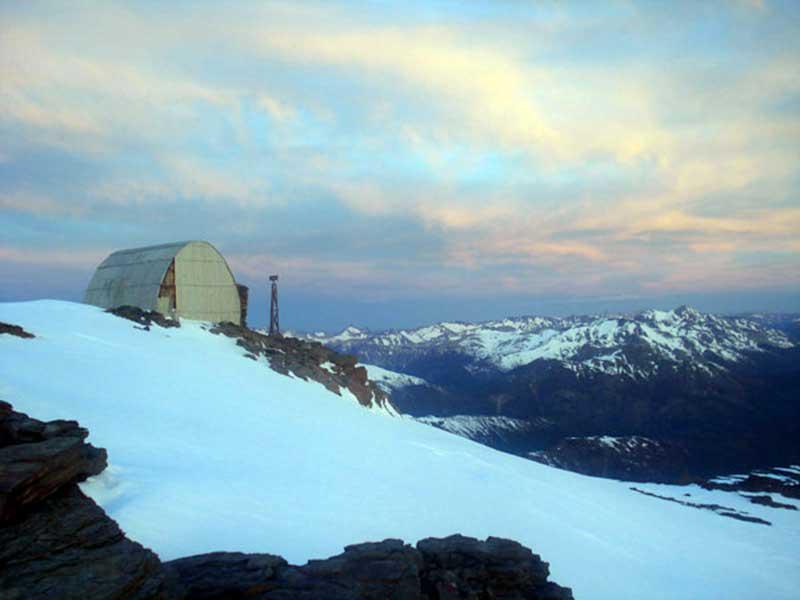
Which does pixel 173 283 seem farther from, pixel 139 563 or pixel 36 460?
pixel 139 563

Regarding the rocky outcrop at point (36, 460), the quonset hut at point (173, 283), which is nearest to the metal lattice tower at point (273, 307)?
the quonset hut at point (173, 283)

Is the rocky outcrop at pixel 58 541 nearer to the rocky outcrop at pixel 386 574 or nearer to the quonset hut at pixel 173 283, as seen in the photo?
the rocky outcrop at pixel 386 574

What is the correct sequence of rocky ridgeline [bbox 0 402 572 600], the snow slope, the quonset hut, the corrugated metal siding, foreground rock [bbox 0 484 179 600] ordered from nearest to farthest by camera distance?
foreground rock [bbox 0 484 179 600] < rocky ridgeline [bbox 0 402 572 600] < the snow slope < the quonset hut < the corrugated metal siding

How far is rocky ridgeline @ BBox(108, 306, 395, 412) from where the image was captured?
121 feet

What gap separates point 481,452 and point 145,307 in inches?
1308

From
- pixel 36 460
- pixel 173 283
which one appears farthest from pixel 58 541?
pixel 173 283

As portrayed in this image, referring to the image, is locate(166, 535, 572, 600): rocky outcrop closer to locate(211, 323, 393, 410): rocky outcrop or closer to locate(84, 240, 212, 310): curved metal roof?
locate(211, 323, 393, 410): rocky outcrop

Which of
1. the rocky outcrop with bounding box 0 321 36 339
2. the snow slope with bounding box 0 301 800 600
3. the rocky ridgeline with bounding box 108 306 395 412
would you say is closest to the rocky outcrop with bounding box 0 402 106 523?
the snow slope with bounding box 0 301 800 600

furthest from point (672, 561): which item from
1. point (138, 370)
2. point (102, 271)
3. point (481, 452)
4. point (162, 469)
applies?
point (102, 271)

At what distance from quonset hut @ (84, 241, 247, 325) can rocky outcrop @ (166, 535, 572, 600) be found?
38.3 m

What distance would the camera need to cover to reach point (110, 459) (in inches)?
544

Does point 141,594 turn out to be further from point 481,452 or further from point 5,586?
point 481,452

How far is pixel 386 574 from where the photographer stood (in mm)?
9805

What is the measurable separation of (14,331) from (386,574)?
24.8 metres
